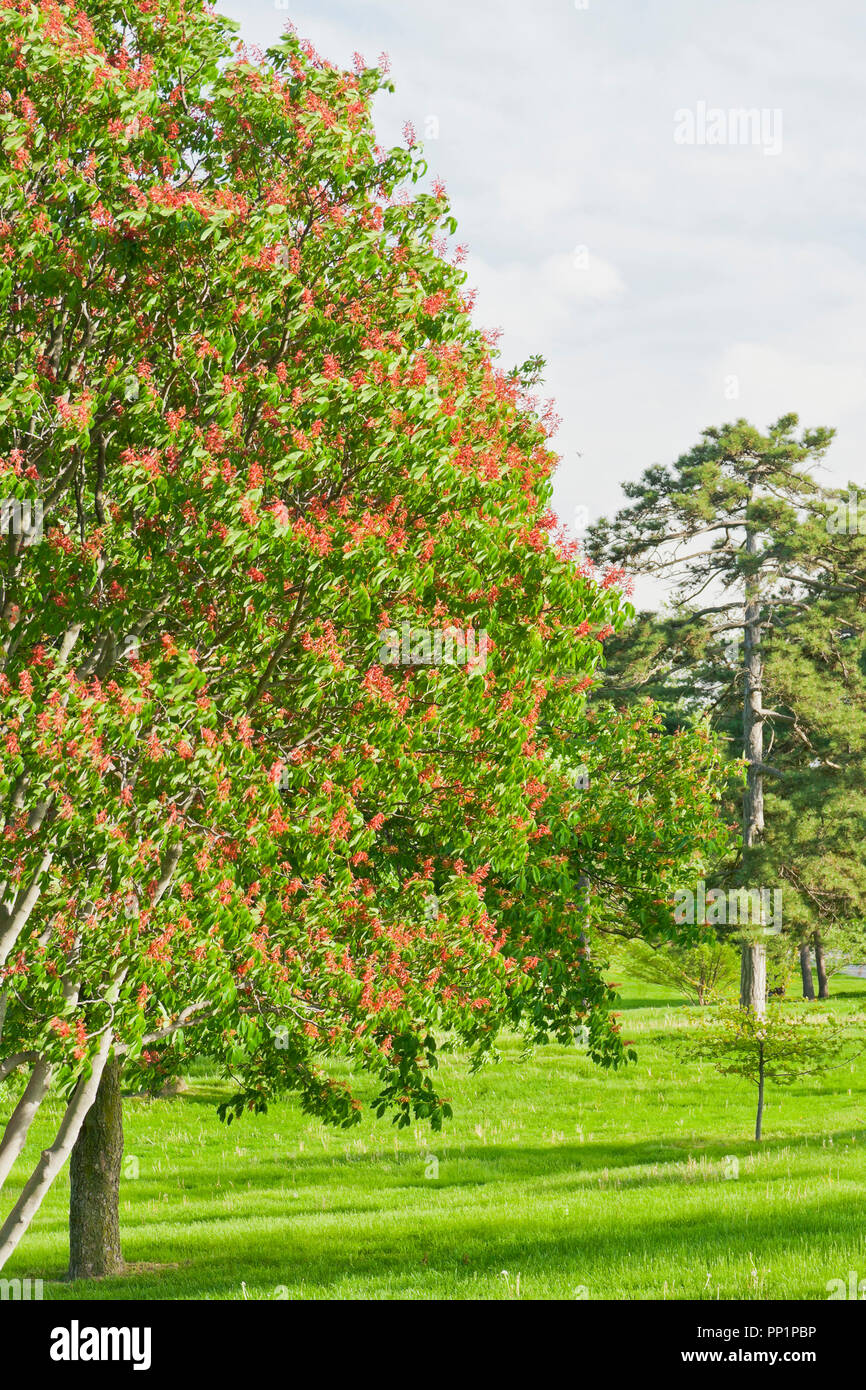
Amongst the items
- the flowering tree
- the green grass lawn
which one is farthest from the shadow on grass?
the flowering tree

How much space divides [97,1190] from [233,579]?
31.5 ft

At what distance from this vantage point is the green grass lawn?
507 inches

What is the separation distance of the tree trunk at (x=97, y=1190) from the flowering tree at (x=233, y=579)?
11.2 feet

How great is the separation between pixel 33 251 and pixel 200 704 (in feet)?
12.1

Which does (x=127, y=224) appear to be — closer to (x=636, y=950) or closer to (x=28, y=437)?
(x=28, y=437)

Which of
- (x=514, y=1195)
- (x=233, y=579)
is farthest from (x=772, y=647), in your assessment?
(x=233, y=579)

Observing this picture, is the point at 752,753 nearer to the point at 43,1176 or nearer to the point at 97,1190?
the point at 97,1190

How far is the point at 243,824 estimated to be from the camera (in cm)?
887

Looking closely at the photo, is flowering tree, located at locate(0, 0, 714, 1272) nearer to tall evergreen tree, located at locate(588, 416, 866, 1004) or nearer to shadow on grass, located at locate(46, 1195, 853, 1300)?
shadow on grass, located at locate(46, 1195, 853, 1300)

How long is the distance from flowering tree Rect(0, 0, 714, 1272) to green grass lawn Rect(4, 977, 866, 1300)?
4107 millimetres

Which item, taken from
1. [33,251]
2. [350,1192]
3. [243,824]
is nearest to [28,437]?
[33,251]

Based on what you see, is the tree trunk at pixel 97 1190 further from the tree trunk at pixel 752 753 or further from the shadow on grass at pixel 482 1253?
the tree trunk at pixel 752 753

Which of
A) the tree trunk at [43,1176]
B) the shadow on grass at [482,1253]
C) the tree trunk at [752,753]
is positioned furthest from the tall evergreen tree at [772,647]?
the tree trunk at [43,1176]

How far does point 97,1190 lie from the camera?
14367mm
